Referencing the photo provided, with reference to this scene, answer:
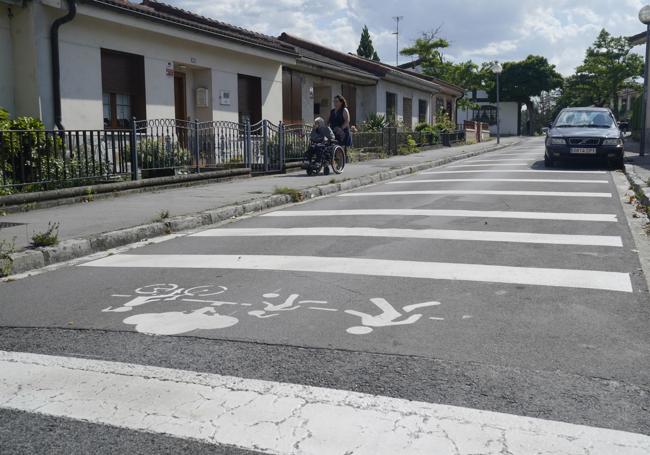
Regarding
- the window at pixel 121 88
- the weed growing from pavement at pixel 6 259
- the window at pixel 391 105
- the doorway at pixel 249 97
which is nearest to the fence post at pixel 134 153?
the window at pixel 121 88

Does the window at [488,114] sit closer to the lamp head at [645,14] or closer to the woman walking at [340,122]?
the lamp head at [645,14]

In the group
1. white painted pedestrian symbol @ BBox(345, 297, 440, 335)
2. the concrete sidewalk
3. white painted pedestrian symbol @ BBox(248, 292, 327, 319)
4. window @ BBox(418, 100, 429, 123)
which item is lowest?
white painted pedestrian symbol @ BBox(345, 297, 440, 335)

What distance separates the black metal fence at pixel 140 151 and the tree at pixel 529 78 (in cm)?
5958

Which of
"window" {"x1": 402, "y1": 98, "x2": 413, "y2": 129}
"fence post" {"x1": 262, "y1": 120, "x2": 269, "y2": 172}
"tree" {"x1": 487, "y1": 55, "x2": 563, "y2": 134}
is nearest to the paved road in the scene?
"fence post" {"x1": 262, "y1": 120, "x2": 269, "y2": 172}

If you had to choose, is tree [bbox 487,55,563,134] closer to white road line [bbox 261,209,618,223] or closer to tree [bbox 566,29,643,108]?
tree [bbox 566,29,643,108]

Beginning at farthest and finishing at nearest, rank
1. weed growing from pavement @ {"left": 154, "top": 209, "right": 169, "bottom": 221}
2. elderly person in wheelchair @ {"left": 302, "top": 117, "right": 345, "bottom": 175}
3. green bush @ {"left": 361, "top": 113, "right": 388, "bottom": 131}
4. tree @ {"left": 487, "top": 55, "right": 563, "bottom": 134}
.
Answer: tree @ {"left": 487, "top": 55, "right": 563, "bottom": 134}
green bush @ {"left": 361, "top": 113, "right": 388, "bottom": 131}
elderly person in wheelchair @ {"left": 302, "top": 117, "right": 345, "bottom": 175}
weed growing from pavement @ {"left": 154, "top": 209, "right": 169, "bottom": 221}

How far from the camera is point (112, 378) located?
3512 millimetres

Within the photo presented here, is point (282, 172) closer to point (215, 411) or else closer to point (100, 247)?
point (100, 247)

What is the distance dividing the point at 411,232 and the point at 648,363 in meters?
4.34

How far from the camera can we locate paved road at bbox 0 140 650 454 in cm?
287

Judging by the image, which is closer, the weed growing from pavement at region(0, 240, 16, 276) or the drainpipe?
the weed growing from pavement at region(0, 240, 16, 276)

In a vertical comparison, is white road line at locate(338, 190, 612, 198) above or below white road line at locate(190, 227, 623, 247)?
above

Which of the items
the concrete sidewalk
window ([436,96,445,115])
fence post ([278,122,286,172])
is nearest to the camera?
the concrete sidewalk

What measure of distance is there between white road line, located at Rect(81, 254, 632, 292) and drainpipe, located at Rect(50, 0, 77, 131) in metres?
6.93
